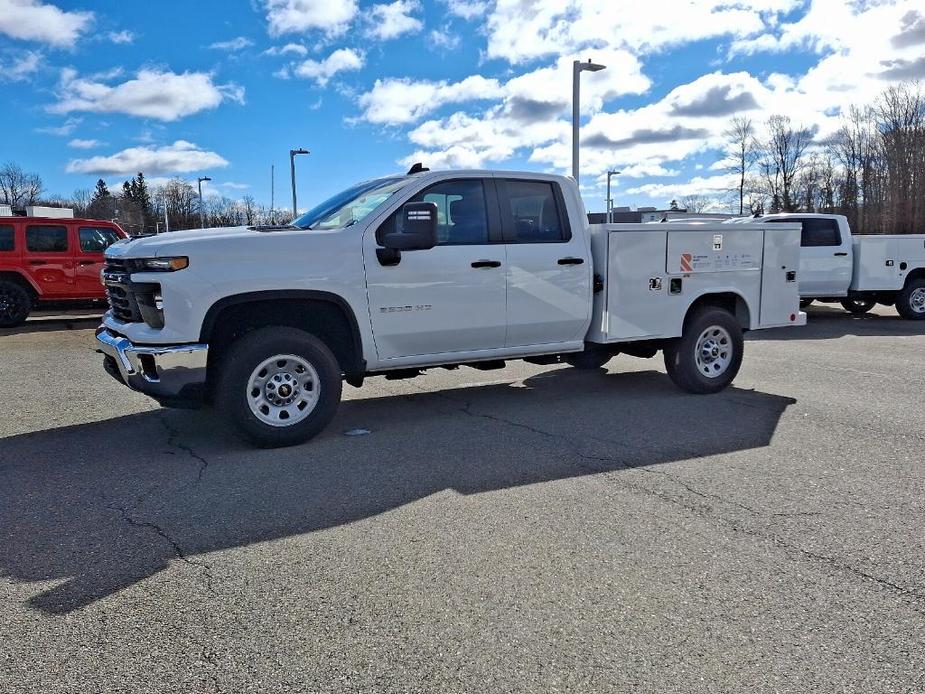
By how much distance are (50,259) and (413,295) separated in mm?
10679

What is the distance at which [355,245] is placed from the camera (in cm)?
563

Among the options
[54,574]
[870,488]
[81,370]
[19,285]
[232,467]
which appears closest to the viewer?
[54,574]

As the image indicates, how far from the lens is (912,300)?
585 inches

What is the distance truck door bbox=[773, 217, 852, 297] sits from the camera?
559 inches

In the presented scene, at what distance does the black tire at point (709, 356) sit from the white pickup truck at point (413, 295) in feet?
0.05

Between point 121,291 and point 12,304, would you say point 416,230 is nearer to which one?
point 121,291

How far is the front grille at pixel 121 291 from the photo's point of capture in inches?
211

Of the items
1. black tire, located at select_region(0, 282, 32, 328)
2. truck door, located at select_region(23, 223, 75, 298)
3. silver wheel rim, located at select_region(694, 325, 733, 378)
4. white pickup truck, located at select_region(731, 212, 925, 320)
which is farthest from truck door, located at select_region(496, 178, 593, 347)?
black tire, located at select_region(0, 282, 32, 328)

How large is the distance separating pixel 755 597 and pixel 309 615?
192cm

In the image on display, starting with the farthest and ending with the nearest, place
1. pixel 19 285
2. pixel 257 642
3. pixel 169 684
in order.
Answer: pixel 19 285 → pixel 257 642 → pixel 169 684

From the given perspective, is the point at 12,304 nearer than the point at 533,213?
No

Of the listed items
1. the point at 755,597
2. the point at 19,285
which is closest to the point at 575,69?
the point at 19,285

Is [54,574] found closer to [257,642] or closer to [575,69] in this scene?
[257,642]

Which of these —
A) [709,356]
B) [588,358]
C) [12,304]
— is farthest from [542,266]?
[12,304]
